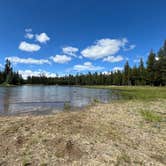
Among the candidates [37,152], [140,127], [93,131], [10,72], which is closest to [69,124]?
[93,131]

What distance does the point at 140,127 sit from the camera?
6.57 m

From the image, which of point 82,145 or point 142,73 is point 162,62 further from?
point 82,145

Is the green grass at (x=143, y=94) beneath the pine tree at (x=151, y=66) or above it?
beneath

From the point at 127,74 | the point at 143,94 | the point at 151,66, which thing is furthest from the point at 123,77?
the point at 143,94

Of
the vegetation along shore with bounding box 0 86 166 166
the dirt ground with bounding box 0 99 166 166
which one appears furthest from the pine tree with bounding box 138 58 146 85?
the dirt ground with bounding box 0 99 166 166

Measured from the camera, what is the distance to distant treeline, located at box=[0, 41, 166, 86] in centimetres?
4942

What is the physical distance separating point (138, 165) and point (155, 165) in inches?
16.4

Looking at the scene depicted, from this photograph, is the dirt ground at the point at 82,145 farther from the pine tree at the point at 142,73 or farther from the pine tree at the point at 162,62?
the pine tree at the point at 142,73

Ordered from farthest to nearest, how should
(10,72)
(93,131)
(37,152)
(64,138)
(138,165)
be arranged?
(10,72)
(93,131)
(64,138)
(37,152)
(138,165)

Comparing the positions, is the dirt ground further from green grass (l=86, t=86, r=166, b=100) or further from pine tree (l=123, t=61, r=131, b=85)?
pine tree (l=123, t=61, r=131, b=85)

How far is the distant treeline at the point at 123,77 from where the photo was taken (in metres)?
49.4

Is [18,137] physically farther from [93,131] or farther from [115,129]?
[115,129]

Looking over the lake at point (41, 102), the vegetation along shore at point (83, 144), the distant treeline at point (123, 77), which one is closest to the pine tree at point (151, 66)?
the distant treeline at point (123, 77)

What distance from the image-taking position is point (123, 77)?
2943 inches
